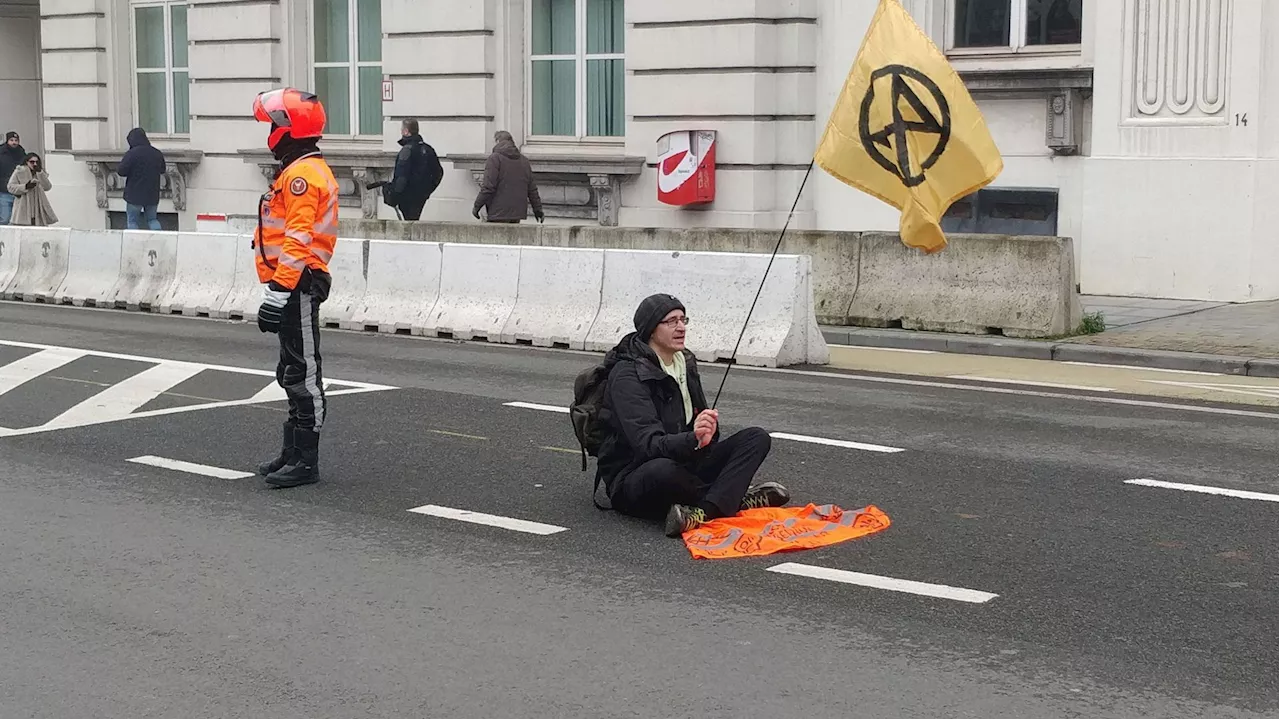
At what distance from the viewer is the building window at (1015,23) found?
18.8 m

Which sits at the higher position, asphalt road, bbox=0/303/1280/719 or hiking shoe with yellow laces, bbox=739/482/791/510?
A: hiking shoe with yellow laces, bbox=739/482/791/510

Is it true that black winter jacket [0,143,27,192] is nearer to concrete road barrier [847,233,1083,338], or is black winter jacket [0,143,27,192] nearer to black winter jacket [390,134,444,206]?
black winter jacket [390,134,444,206]

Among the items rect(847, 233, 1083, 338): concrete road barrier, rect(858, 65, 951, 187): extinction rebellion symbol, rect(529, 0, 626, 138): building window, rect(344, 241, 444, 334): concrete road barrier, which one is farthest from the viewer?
rect(529, 0, 626, 138): building window

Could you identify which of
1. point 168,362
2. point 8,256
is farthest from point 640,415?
point 8,256

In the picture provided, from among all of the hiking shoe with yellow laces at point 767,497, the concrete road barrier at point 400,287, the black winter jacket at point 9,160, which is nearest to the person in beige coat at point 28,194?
the black winter jacket at point 9,160

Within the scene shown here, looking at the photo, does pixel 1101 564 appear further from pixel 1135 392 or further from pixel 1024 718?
pixel 1135 392

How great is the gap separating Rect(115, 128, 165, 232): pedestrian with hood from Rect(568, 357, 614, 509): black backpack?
59.0ft

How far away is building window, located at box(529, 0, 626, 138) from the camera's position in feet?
75.8

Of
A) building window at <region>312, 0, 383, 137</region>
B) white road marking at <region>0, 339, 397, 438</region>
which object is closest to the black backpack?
white road marking at <region>0, 339, 397, 438</region>

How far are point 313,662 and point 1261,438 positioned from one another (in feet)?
20.2

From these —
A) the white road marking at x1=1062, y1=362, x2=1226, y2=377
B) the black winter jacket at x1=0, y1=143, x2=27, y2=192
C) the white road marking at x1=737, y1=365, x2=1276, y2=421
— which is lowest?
the white road marking at x1=737, y1=365, x2=1276, y2=421

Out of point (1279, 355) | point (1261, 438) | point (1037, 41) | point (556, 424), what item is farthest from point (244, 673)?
point (1037, 41)

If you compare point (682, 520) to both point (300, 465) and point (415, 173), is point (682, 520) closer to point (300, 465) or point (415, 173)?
point (300, 465)

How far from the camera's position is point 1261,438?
9.94 meters
